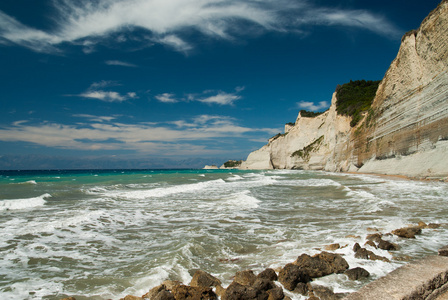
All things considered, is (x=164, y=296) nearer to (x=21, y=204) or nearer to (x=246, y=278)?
(x=246, y=278)

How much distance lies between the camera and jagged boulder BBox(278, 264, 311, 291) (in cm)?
381

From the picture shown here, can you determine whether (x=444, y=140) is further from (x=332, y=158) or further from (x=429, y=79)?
(x=332, y=158)

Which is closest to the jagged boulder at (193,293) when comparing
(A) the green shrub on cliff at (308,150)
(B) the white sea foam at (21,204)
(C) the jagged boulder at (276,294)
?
(C) the jagged boulder at (276,294)

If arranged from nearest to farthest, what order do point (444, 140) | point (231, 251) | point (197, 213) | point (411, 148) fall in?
point (231, 251)
point (197, 213)
point (444, 140)
point (411, 148)

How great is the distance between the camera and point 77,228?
8242mm

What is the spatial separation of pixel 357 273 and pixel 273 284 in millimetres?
1445

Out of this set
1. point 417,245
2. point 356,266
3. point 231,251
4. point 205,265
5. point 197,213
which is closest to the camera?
point 356,266

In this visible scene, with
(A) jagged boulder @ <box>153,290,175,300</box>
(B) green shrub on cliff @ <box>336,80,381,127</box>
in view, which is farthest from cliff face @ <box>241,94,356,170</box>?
(A) jagged boulder @ <box>153,290,175,300</box>

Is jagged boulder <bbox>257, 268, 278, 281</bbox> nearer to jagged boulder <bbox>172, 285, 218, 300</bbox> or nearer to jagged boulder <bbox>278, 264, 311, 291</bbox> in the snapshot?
jagged boulder <bbox>278, 264, 311, 291</bbox>

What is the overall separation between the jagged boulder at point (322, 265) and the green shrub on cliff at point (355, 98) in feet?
120

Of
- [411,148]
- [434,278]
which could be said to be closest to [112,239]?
[434,278]

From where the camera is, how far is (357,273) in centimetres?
410

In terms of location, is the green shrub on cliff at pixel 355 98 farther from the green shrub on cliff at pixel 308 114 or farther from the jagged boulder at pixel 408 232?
the jagged boulder at pixel 408 232

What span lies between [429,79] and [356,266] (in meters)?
Result: 21.4
